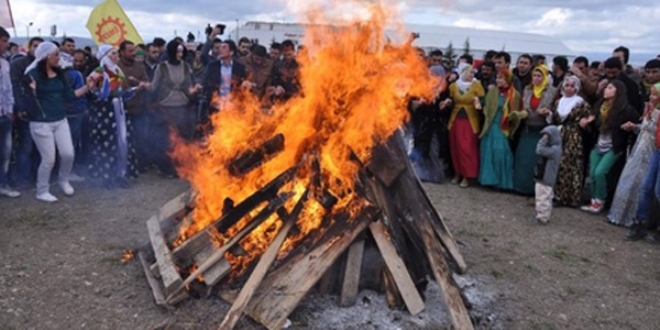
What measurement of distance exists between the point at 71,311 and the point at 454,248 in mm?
3671

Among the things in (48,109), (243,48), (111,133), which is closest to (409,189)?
(48,109)

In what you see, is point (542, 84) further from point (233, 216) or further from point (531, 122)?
point (233, 216)

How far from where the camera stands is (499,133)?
9.45 m

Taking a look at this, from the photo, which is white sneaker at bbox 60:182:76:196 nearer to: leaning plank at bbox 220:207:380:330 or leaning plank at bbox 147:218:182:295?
leaning plank at bbox 147:218:182:295

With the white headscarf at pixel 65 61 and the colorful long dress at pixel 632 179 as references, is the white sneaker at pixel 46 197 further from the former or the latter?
the colorful long dress at pixel 632 179

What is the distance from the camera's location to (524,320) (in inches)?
187

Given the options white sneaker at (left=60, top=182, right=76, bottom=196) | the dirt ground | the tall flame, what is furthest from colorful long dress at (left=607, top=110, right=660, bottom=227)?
white sneaker at (left=60, top=182, right=76, bottom=196)

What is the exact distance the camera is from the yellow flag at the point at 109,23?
13.3 meters

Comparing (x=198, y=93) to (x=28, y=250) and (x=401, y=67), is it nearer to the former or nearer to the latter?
(x=28, y=250)

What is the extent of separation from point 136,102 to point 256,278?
6.02 m

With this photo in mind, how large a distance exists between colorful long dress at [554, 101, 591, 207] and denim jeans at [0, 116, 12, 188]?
8.51 metres

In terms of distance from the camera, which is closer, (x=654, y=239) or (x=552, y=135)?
(x=654, y=239)

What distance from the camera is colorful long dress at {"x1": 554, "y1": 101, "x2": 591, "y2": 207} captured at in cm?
877

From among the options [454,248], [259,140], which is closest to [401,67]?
[259,140]
